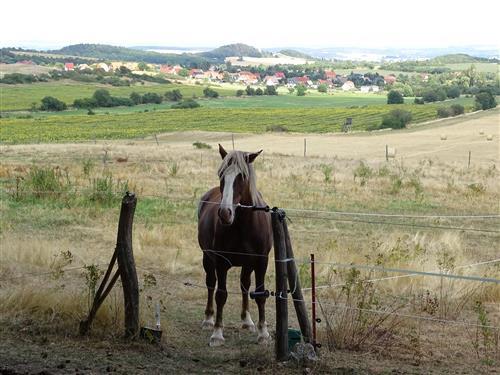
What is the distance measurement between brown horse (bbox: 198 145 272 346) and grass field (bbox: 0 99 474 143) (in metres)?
53.2

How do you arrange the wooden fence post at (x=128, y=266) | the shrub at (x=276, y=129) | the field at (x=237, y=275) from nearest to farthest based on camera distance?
the field at (x=237, y=275)
the wooden fence post at (x=128, y=266)
the shrub at (x=276, y=129)

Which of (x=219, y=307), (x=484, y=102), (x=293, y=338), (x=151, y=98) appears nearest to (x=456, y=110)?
(x=484, y=102)

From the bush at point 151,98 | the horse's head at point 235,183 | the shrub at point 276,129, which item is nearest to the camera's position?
the horse's head at point 235,183

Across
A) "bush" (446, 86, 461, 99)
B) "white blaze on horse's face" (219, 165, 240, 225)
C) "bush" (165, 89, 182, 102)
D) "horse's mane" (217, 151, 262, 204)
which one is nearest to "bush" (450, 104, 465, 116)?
"bush" (446, 86, 461, 99)

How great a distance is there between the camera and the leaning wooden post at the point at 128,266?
708 centimetres

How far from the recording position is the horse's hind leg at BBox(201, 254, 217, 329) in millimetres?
8023

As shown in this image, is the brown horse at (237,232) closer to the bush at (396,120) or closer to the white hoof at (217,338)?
the white hoof at (217,338)

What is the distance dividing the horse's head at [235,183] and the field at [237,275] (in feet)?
4.28

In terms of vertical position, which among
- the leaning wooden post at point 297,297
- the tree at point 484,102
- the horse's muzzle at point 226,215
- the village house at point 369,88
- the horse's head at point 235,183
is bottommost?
the village house at point 369,88

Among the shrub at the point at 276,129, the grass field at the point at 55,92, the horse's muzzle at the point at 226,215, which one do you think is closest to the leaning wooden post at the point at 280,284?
the horse's muzzle at the point at 226,215

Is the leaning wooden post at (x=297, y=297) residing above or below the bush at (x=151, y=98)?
above

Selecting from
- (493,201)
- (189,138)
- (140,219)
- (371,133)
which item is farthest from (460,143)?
(140,219)

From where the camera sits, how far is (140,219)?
1683 centimetres

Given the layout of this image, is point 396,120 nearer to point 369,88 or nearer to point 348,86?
point 369,88
